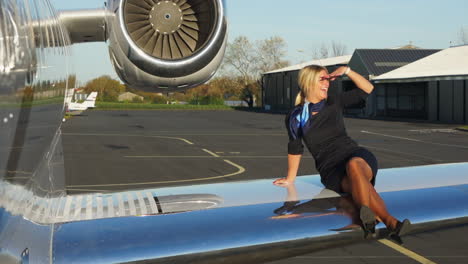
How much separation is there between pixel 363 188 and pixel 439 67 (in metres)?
51.3

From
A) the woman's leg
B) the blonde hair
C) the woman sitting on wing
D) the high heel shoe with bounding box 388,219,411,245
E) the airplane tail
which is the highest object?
the blonde hair

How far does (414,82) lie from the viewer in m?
61.8

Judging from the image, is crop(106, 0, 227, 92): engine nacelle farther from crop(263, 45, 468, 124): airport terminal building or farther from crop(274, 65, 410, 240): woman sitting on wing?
crop(263, 45, 468, 124): airport terminal building

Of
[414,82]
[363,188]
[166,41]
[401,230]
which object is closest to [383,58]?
[414,82]

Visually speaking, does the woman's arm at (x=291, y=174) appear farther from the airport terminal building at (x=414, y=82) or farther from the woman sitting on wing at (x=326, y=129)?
the airport terminal building at (x=414, y=82)

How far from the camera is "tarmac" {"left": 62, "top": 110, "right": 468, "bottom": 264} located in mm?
8836

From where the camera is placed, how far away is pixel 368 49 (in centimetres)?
6500

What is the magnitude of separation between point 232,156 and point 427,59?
1482 inches

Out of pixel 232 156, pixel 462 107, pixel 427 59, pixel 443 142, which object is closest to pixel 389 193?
pixel 232 156

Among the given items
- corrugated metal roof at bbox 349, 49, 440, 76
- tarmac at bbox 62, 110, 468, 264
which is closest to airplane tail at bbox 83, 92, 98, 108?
corrugated metal roof at bbox 349, 49, 440, 76

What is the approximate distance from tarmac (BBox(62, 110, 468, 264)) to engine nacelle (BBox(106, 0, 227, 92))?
10.4 feet

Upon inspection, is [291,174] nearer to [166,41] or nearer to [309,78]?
[309,78]

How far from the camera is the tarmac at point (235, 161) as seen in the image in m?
8.84

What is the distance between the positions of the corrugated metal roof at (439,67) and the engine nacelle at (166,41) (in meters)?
42.2
